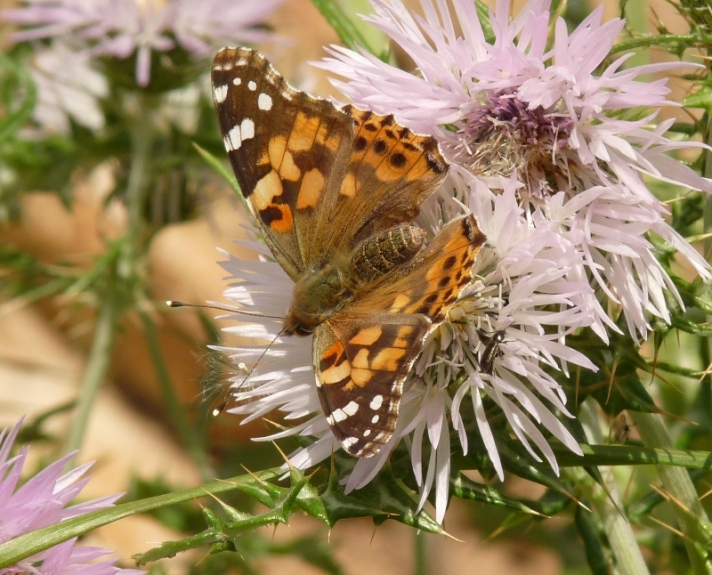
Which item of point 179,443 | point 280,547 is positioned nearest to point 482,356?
point 280,547

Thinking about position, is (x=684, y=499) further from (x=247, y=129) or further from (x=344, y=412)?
(x=247, y=129)

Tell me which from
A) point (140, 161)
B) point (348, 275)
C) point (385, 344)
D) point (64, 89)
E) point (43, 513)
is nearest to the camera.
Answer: point (385, 344)

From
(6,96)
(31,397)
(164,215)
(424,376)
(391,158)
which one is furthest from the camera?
(31,397)

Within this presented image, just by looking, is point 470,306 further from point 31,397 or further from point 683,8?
point 31,397

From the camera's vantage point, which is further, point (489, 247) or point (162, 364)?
point (162, 364)

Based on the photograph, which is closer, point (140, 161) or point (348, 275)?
point (348, 275)

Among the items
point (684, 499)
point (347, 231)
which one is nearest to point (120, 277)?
point (347, 231)

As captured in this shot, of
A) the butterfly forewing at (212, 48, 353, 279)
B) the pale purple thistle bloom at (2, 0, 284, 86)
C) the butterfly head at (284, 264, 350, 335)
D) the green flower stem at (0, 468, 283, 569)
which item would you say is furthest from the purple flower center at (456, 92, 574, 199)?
the pale purple thistle bloom at (2, 0, 284, 86)

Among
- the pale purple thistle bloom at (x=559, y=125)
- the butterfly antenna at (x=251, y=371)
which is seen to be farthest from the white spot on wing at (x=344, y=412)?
the pale purple thistle bloom at (x=559, y=125)

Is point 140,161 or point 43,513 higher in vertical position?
point 140,161
